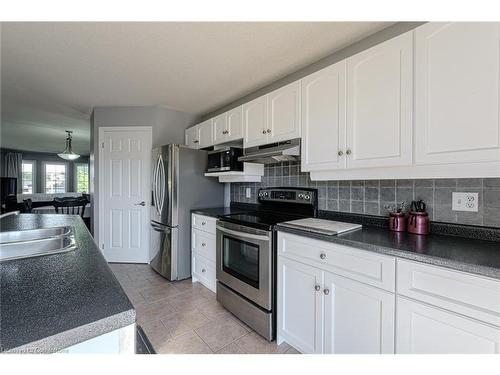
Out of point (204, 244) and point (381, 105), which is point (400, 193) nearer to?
point (381, 105)

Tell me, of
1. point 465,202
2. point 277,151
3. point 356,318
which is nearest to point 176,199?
point 277,151

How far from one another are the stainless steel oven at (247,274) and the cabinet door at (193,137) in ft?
4.51

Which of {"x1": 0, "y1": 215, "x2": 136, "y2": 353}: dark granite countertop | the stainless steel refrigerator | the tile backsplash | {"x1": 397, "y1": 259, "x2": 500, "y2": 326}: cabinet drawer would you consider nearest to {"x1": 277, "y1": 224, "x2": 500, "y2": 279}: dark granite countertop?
A: {"x1": 397, "y1": 259, "x2": 500, "y2": 326}: cabinet drawer

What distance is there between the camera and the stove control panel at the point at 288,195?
2.10 meters

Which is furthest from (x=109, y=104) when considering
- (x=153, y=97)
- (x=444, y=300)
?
(x=444, y=300)

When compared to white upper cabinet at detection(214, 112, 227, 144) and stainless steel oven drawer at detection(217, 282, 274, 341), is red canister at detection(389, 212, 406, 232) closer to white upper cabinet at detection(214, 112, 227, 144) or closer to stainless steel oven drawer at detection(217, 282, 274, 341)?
stainless steel oven drawer at detection(217, 282, 274, 341)

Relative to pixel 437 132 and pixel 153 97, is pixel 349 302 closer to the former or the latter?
pixel 437 132

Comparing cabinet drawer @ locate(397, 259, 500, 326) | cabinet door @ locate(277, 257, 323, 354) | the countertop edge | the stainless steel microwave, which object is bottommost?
cabinet door @ locate(277, 257, 323, 354)

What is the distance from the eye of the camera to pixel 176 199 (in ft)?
8.86

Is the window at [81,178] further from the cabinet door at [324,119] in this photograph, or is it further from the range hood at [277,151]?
the cabinet door at [324,119]

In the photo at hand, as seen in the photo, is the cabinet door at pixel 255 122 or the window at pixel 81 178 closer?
the cabinet door at pixel 255 122

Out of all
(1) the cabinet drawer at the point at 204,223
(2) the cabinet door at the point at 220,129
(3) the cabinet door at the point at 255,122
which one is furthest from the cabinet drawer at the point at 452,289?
(2) the cabinet door at the point at 220,129

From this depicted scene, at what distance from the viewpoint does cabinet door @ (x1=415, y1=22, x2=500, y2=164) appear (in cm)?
103

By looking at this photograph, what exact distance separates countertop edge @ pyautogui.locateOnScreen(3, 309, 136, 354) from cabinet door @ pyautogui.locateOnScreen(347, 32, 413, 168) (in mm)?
1430
